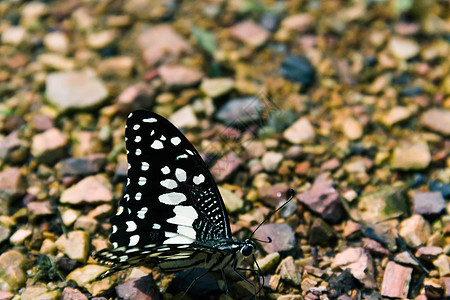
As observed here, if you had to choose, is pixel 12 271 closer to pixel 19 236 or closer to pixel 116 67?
pixel 19 236

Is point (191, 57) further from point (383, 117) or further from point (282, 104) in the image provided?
point (383, 117)

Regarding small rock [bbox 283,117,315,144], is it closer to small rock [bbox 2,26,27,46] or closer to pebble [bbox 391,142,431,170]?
pebble [bbox 391,142,431,170]

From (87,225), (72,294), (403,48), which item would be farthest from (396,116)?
(72,294)

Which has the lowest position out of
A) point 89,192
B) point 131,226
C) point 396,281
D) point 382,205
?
point 396,281

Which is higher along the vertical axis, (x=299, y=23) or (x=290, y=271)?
(x=299, y=23)

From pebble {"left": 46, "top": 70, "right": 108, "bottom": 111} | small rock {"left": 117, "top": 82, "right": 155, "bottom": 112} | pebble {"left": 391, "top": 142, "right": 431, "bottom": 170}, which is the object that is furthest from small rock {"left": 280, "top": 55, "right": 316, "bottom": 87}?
pebble {"left": 46, "top": 70, "right": 108, "bottom": 111}
